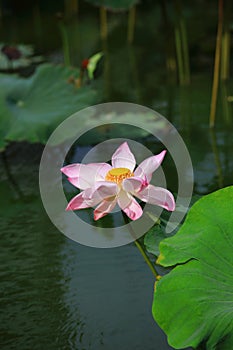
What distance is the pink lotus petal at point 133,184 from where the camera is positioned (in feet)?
3.14

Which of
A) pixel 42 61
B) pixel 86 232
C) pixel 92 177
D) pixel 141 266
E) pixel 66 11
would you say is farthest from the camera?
pixel 66 11

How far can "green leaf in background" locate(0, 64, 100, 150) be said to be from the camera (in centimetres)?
183

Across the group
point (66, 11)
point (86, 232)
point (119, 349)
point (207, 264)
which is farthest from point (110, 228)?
point (66, 11)

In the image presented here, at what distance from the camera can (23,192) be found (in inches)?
68.6

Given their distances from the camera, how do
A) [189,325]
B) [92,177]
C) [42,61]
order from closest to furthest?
[189,325] → [92,177] → [42,61]

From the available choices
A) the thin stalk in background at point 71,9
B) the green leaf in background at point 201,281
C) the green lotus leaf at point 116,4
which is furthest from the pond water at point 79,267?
the thin stalk in background at point 71,9

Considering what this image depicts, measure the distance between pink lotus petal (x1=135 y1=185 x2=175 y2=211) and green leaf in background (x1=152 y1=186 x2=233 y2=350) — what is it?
0.11 ft

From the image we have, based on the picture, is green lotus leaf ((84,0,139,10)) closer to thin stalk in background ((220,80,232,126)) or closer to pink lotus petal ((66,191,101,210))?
thin stalk in background ((220,80,232,126))

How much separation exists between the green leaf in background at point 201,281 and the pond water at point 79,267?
0.21m

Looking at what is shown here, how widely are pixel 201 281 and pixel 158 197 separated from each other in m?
0.14

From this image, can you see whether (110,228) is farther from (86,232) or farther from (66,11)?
(66,11)

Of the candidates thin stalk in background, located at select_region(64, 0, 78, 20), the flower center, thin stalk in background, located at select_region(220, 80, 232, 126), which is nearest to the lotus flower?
the flower center

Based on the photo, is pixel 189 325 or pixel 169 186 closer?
pixel 189 325

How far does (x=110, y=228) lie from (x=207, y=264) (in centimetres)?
59
